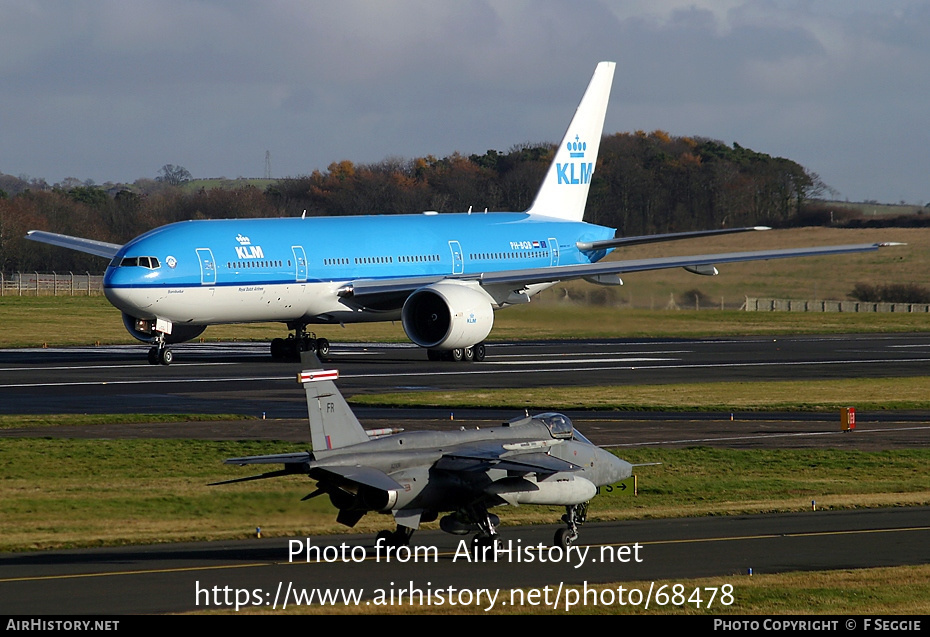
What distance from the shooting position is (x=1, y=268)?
115 metres

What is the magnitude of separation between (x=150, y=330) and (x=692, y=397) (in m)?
19.5

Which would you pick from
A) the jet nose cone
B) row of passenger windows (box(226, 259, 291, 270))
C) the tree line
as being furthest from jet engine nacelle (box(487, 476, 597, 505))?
the tree line

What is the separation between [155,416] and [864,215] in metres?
68.2

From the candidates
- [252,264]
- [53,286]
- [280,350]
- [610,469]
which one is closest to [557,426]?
[610,469]

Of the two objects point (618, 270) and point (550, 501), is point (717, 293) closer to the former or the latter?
point (618, 270)

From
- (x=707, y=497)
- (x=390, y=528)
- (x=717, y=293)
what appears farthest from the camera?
(x=717, y=293)

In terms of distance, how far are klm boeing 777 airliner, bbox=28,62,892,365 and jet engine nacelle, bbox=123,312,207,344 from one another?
0.05m

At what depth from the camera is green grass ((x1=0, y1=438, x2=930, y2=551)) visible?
22188 mm

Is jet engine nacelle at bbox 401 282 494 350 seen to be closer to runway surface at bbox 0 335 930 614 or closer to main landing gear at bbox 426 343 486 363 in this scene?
runway surface at bbox 0 335 930 614

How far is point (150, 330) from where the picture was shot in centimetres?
4972

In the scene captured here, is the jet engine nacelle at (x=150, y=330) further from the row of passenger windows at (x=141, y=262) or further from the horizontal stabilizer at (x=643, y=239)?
the horizontal stabilizer at (x=643, y=239)

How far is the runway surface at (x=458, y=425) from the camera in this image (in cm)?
1881

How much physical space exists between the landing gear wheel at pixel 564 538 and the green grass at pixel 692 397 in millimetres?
17722

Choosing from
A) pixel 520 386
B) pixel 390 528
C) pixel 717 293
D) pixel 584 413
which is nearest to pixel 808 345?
pixel 717 293
